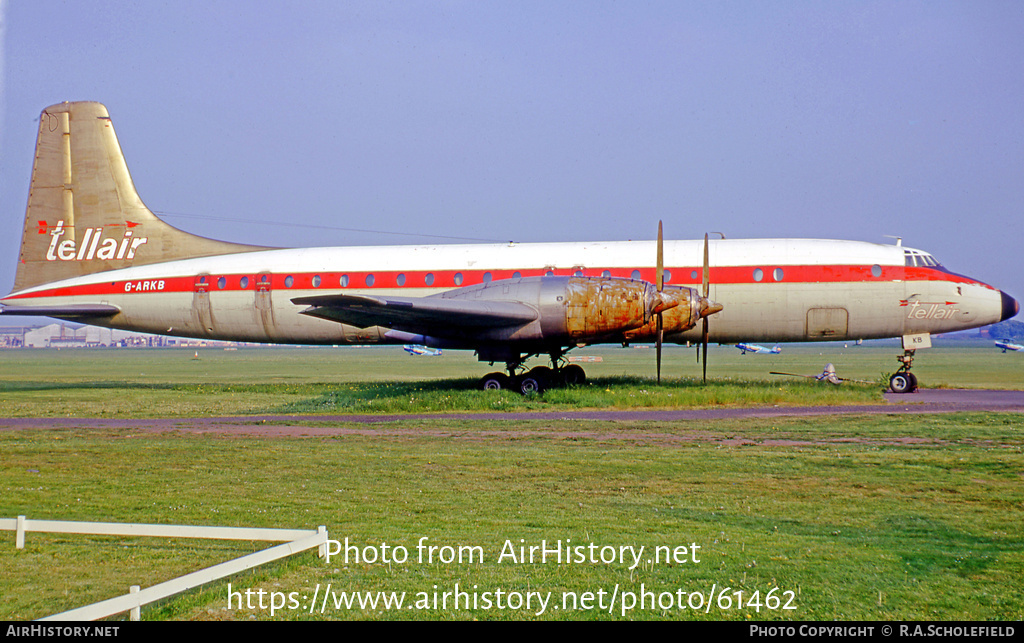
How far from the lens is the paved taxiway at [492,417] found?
62.3ft

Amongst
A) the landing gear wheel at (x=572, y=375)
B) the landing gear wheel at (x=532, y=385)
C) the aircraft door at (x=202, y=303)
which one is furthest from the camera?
the aircraft door at (x=202, y=303)

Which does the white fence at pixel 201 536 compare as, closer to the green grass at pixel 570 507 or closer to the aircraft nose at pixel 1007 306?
the green grass at pixel 570 507

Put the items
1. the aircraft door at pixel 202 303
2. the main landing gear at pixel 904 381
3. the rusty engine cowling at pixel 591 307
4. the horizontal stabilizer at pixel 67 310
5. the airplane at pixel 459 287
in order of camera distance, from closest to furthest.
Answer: the rusty engine cowling at pixel 591 307, the airplane at pixel 459 287, the main landing gear at pixel 904 381, the aircraft door at pixel 202 303, the horizontal stabilizer at pixel 67 310

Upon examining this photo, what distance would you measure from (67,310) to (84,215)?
3.59m

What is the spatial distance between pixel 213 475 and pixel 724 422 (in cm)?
1135

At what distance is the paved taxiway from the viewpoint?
19000mm

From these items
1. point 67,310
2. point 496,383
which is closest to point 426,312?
point 496,383

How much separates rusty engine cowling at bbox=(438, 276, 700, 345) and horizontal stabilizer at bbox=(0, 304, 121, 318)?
46.5 ft

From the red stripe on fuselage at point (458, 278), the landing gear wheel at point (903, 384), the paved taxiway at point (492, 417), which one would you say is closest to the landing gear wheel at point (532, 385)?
the paved taxiway at point (492, 417)

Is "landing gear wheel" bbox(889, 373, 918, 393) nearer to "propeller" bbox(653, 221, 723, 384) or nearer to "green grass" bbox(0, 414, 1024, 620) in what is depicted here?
"propeller" bbox(653, 221, 723, 384)

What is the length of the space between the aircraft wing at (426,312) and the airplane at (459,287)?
62mm

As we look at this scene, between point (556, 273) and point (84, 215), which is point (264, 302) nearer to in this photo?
point (84, 215)

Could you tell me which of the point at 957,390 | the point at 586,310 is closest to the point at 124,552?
the point at 586,310

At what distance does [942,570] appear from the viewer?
706cm
